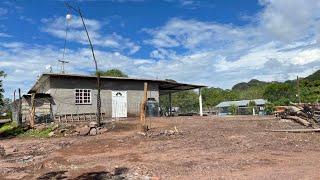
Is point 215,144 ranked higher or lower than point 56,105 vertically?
lower

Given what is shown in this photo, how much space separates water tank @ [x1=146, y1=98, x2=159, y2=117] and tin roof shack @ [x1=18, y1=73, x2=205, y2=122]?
46 cm

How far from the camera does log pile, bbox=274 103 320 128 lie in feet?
66.9

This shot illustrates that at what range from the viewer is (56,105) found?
30.0m

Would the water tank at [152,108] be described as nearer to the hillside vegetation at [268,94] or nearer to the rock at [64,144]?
the hillside vegetation at [268,94]

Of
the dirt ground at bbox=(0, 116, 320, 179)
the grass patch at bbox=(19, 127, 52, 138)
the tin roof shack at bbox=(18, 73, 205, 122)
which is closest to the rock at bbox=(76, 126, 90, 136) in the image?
the grass patch at bbox=(19, 127, 52, 138)

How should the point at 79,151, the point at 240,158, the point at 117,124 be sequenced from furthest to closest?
the point at 117,124 → the point at 79,151 → the point at 240,158

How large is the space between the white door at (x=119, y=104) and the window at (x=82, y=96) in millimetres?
2180

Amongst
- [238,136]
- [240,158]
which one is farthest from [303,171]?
[238,136]

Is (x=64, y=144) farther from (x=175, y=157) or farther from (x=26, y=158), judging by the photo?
(x=175, y=157)

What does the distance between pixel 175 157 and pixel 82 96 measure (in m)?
19.9

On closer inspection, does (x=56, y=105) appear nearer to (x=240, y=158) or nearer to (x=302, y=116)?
(x=302, y=116)

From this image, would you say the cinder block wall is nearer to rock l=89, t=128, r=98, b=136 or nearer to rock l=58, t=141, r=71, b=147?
rock l=89, t=128, r=98, b=136

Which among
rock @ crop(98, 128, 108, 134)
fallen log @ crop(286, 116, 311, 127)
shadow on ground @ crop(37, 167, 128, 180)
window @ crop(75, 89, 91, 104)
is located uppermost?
window @ crop(75, 89, 91, 104)

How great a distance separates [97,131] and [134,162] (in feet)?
31.0
